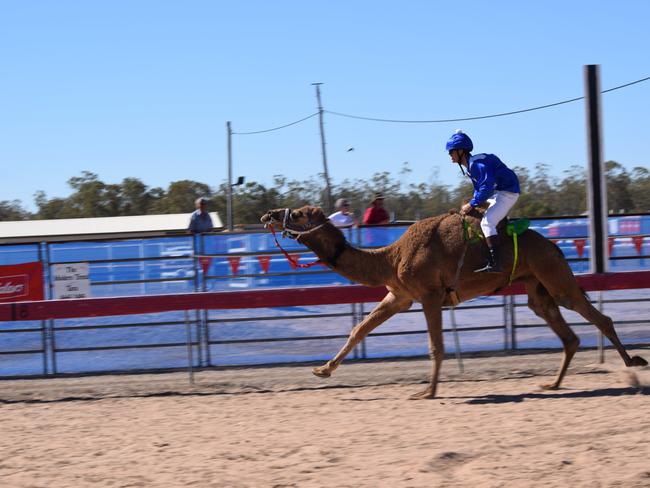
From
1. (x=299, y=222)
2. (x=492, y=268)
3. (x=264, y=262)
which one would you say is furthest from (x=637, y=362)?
(x=264, y=262)

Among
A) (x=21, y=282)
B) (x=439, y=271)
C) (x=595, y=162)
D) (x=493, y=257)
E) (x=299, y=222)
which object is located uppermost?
(x=595, y=162)

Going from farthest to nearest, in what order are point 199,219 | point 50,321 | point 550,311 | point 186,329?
point 199,219, point 50,321, point 186,329, point 550,311

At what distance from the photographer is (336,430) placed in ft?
27.5

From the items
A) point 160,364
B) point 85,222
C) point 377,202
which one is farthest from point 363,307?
point 85,222

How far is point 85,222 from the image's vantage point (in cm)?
4812

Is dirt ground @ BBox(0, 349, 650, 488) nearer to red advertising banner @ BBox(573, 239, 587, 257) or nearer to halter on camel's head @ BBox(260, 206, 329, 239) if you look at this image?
halter on camel's head @ BBox(260, 206, 329, 239)

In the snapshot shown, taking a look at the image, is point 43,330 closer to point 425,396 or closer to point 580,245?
point 425,396

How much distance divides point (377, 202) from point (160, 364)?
4247 millimetres

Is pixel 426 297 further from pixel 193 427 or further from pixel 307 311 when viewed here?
pixel 307 311

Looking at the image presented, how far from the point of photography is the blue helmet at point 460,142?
10.3m

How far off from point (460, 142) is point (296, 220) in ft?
6.67

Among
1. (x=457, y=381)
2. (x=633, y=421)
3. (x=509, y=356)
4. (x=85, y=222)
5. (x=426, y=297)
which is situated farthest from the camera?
(x=85, y=222)

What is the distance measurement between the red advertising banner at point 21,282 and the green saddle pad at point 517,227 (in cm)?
737

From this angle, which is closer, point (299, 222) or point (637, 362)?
point (637, 362)
